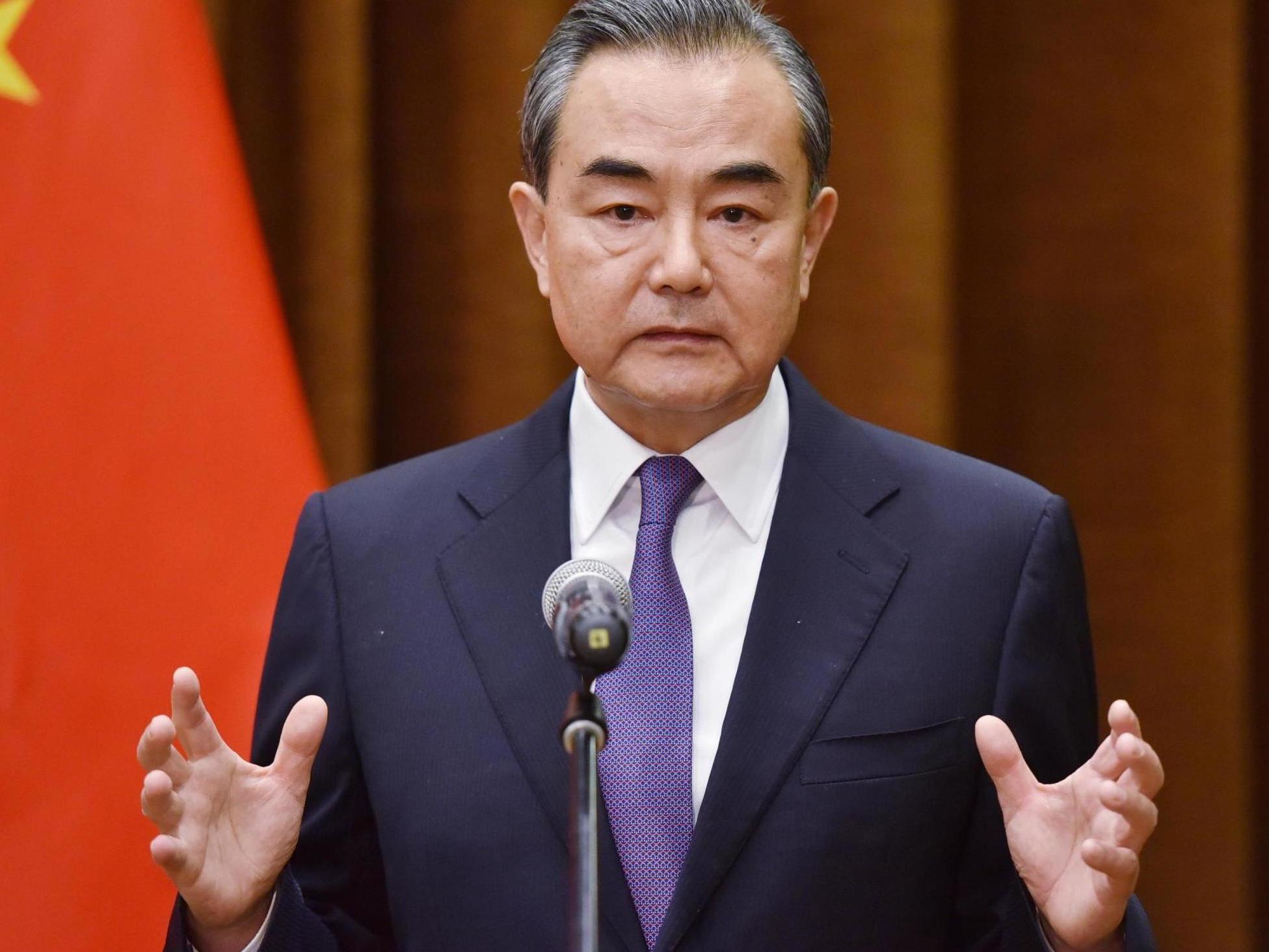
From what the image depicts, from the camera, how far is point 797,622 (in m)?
1.44

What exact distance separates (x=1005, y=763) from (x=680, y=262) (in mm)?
561

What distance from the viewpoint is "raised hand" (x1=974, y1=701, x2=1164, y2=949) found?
3.81 ft

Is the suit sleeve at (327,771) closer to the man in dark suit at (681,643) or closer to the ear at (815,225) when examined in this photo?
the man in dark suit at (681,643)

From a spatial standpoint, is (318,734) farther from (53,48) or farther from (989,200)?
(989,200)

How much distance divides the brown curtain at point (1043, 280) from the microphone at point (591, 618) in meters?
1.29

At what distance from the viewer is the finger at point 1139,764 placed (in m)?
1.14

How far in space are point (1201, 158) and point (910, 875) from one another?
1417mm

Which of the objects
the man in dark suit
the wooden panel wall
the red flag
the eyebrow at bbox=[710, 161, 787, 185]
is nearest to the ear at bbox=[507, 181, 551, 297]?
the man in dark suit

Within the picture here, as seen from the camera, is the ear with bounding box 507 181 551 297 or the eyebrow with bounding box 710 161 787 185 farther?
the ear with bounding box 507 181 551 297

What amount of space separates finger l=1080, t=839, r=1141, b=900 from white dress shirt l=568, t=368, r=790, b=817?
40cm

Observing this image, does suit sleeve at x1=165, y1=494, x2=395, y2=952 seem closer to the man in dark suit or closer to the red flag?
the man in dark suit

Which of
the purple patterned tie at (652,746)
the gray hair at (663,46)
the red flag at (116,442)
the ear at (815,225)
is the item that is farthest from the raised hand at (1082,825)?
the red flag at (116,442)

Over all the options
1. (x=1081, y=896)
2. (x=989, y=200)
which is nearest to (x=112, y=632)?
(x=1081, y=896)

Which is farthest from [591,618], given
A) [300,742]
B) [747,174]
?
[747,174]
